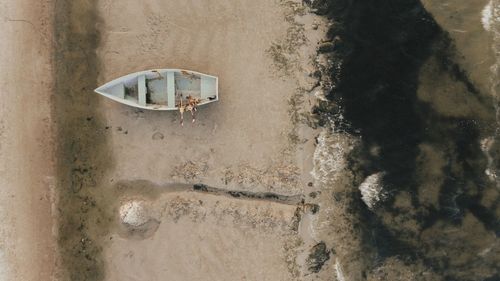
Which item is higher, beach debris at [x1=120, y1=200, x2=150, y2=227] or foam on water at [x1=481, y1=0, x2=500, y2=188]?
foam on water at [x1=481, y1=0, x2=500, y2=188]

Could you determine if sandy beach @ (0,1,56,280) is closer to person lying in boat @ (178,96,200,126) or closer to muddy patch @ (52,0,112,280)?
muddy patch @ (52,0,112,280)

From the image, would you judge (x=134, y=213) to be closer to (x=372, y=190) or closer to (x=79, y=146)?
(x=79, y=146)

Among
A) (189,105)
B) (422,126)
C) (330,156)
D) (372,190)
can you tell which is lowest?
(372,190)

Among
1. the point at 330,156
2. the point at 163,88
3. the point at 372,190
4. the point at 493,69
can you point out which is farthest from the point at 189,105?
the point at 493,69

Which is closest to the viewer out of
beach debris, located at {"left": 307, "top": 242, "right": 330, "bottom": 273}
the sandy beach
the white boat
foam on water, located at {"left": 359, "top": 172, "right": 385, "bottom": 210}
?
the white boat

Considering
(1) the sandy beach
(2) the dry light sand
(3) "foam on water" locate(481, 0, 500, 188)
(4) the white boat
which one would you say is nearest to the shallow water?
(3) "foam on water" locate(481, 0, 500, 188)

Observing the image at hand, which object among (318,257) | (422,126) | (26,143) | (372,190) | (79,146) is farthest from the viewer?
(318,257)

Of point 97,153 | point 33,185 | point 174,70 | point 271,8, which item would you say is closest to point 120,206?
point 97,153
